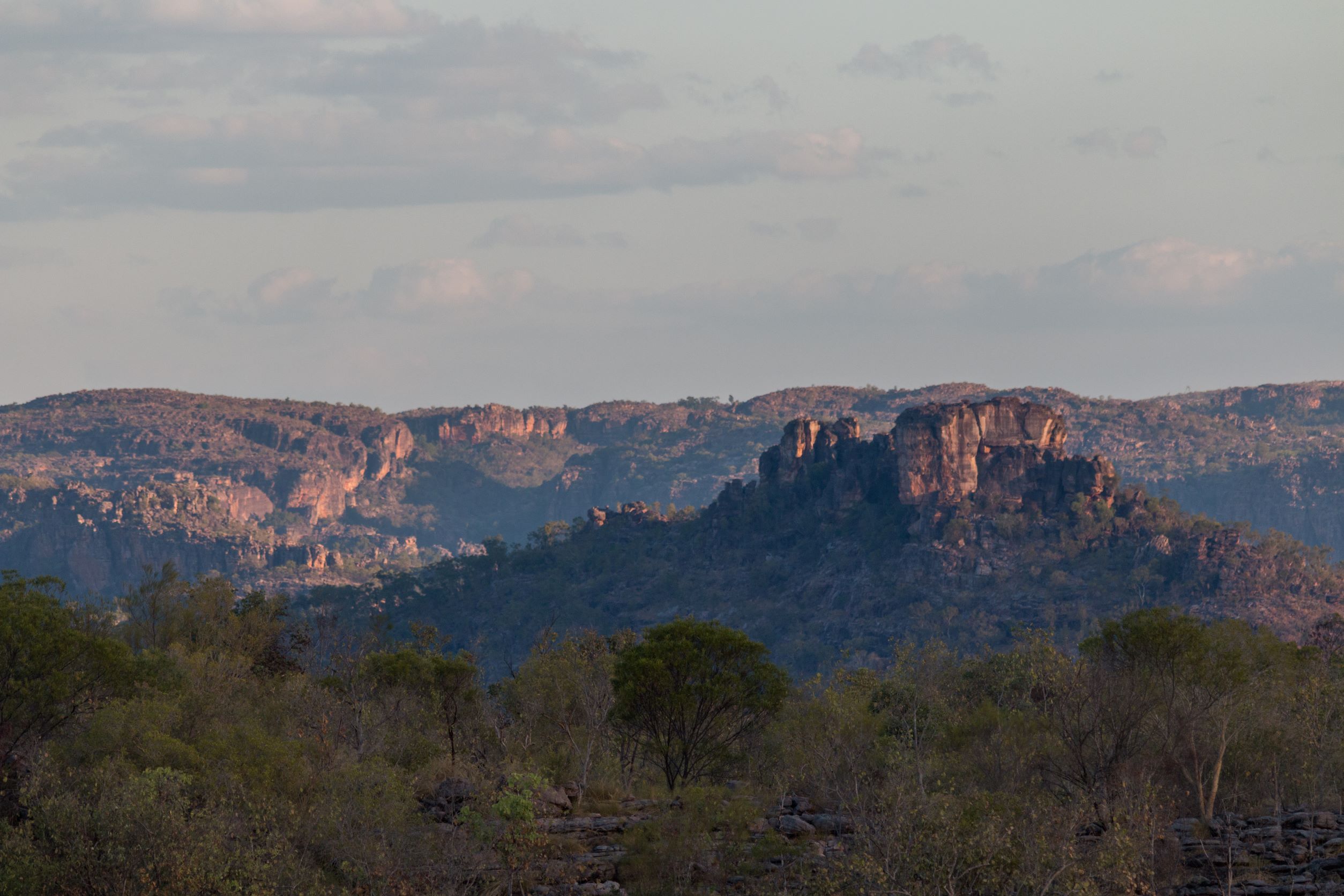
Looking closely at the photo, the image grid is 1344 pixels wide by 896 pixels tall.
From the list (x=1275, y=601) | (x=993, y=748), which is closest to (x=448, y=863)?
(x=993, y=748)

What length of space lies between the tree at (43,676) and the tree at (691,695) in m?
17.1

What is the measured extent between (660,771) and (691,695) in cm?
557

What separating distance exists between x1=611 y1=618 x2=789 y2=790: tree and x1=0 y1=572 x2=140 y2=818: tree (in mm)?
17112

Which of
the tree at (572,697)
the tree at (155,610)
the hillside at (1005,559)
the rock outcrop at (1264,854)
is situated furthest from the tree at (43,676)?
the hillside at (1005,559)

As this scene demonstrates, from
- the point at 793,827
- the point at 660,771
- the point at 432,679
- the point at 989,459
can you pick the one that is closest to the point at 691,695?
the point at 660,771

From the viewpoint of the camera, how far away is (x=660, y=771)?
A: 55156 millimetres

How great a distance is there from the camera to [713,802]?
37406mm

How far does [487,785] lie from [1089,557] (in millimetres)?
154566

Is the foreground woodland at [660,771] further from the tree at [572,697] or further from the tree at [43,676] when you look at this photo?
the tree at [572,697]

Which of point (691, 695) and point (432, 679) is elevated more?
point (691, 695)

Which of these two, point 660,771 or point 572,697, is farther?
point 572,697

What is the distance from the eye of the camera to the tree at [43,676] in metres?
41.3

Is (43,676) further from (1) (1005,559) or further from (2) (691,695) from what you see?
(1) (1005,559)

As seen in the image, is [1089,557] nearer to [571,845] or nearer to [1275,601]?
[1275,601]
